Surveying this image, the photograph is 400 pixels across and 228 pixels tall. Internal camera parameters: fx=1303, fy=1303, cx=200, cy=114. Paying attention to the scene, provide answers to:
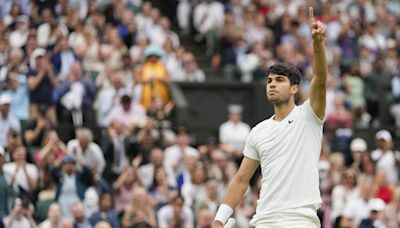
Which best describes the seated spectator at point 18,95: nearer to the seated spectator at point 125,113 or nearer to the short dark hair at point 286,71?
the seated spectator at point 125,113

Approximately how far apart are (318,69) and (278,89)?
1.33 ft

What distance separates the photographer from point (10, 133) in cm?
1717

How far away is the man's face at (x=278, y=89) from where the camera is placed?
9539 millimetres

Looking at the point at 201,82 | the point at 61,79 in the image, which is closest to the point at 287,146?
the point at 61,79

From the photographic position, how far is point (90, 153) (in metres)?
18.1

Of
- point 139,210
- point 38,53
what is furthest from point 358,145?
point 38,53

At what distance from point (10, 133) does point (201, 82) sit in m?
6.57

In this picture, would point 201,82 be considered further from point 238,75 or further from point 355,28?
point 355,28

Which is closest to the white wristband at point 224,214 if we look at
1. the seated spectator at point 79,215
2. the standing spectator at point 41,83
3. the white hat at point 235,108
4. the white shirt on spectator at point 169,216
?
the seated spectator at point 79,215

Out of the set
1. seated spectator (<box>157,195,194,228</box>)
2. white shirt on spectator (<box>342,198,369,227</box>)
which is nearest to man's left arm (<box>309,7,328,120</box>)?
seated spectator (<box>157,195,194,228</box>)

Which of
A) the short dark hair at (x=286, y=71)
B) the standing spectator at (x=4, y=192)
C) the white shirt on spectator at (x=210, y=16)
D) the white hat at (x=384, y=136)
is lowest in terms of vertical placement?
the white hat at (x=384, y=136)

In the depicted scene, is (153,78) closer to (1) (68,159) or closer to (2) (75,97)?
(2) (75,97)

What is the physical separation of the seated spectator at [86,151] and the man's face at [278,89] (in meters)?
8.55

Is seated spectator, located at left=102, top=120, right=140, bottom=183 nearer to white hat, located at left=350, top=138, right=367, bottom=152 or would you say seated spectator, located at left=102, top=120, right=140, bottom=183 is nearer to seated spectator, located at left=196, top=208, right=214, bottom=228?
seated spectator, located at left=196, top=208, right=214, bottom=228
